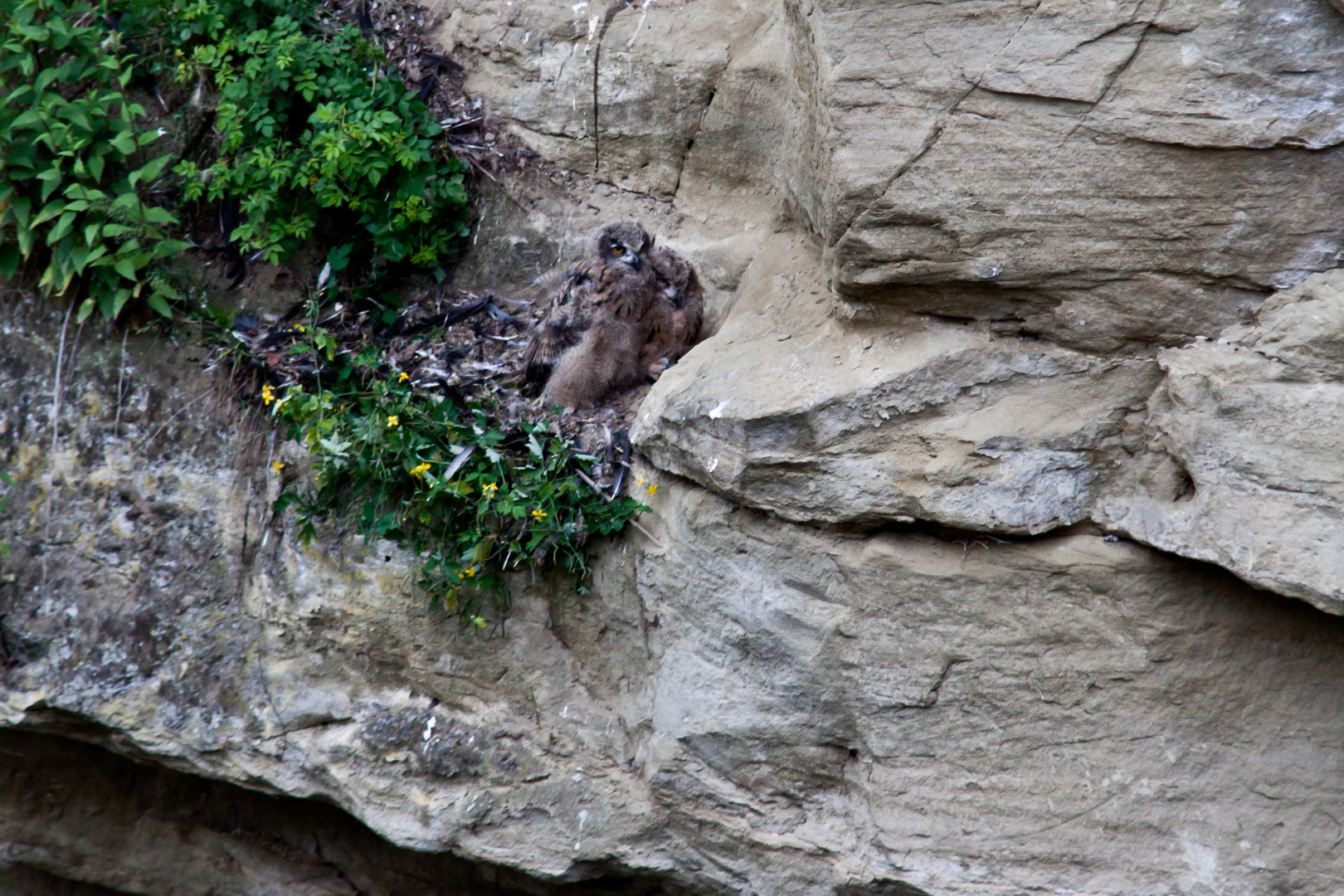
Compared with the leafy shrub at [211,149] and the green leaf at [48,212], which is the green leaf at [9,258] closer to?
the leafy shrub at [211,149]

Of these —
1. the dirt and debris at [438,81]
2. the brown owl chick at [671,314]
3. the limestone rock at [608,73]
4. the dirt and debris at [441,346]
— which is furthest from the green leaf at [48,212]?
the brown owl chick at [671,314]

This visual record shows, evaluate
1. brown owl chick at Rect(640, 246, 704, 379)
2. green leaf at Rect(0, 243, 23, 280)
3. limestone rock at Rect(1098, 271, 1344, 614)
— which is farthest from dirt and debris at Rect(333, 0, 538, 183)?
limestone rock at Rect(1098, 271, 1344, 614)

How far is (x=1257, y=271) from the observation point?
117 inches

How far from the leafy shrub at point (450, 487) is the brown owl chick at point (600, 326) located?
297mm

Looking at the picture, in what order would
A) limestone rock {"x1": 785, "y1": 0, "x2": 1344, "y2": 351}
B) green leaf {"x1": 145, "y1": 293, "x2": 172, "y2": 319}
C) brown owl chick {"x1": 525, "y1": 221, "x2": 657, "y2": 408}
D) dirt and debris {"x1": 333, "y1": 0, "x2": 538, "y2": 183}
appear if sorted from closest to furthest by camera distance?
1. limestone rock {"x1": 785, "y1": 0, "x2": 1344, "y2": 351}
2. brown owl chick {"x1": 525, "y1": 221, "x2": 657, "y2": 408}
3. green leaf {"x1": 145, "y1": 293, "x2": 172, "y2": 319}
4. dirt and debris {"x1": 333, "y1": 0, "x2": 538, "y2": 183}

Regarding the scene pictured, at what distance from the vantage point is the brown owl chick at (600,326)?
4.26 m

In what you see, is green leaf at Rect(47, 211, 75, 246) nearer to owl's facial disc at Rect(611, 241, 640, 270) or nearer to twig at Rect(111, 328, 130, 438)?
twig at Rect(111, 328, 130, 438)

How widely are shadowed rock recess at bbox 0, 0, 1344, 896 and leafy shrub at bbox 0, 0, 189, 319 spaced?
28 cm

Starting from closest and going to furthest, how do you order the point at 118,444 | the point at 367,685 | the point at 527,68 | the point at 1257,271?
the point at 1257,271, the point at 367,685, the point at 118,444, the point at 527,68

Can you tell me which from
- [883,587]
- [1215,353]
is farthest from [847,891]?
[1215,353]

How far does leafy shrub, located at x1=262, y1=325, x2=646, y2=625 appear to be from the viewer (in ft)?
12.8

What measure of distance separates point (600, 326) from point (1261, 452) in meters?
2.48

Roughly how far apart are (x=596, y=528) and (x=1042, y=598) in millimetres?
1622

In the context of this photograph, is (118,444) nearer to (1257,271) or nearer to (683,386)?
(683,386)
